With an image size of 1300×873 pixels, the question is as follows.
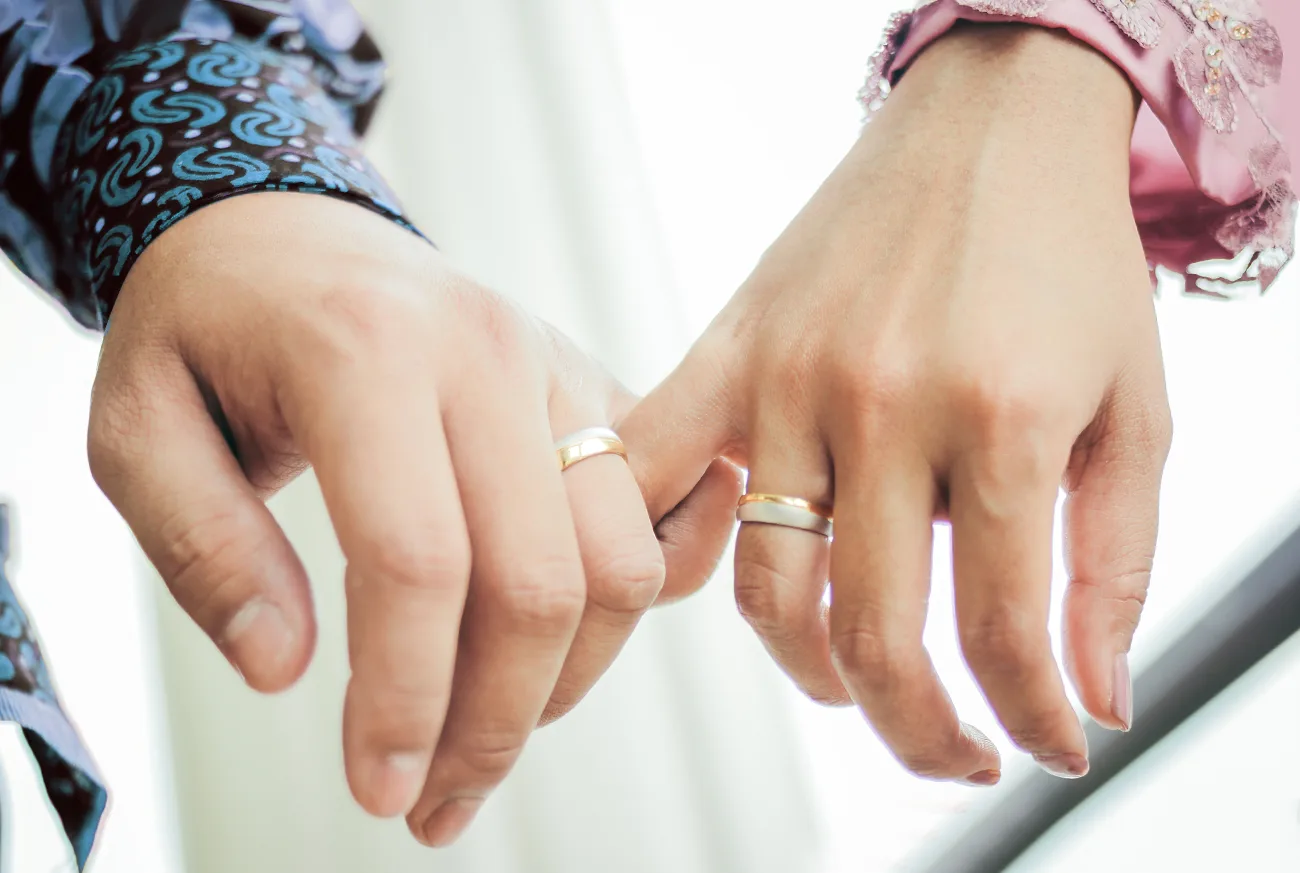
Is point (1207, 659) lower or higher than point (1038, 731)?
lower

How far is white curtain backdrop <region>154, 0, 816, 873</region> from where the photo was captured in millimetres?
1788

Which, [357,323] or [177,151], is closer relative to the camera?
[357,323]

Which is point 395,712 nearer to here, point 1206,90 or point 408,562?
point 408,562

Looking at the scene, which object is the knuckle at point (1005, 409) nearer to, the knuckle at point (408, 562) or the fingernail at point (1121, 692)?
the fingernail at point (1121, 692)

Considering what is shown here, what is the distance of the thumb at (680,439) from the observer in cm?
57

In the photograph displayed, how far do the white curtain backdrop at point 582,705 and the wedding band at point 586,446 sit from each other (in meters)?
1.29

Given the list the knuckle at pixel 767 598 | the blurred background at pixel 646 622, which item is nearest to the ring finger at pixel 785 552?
the knuckle at pixel 767 598

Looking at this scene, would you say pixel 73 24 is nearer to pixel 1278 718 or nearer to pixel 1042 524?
pixel 1042 524

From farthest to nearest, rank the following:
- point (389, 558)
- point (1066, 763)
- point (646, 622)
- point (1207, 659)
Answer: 1. point (646, 622)
2. point (1207, 659)
3. point (1066, 763)
4. point (389, 558)

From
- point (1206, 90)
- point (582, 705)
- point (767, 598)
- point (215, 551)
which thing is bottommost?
point (582, 705)

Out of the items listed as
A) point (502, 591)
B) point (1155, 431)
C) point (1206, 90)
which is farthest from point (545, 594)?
point (1206, 90)

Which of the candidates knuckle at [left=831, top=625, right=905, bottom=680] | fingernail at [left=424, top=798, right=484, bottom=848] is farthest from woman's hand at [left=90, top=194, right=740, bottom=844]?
knuckle at [left=831, top=625, right=905, bottom=680]

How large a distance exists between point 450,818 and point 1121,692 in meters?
0.36

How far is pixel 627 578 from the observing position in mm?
481
